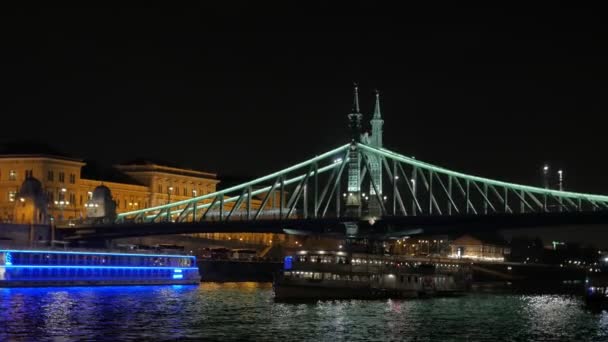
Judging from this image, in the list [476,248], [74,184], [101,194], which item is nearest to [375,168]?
[101,194]

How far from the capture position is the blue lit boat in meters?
86.8

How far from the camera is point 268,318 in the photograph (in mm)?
66625

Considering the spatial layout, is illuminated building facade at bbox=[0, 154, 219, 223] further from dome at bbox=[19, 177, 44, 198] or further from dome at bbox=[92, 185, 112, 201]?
dome at bbox=[92, 185, 112, 201]

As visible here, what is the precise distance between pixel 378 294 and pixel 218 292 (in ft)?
39.1

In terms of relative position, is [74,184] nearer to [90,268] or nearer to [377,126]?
[377,126]

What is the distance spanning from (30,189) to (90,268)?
136ft

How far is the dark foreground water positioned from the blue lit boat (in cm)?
268

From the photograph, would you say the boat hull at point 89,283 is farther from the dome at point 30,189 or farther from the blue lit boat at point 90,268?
the dome at point 30,189

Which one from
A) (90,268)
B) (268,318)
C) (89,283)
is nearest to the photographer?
(268,318)

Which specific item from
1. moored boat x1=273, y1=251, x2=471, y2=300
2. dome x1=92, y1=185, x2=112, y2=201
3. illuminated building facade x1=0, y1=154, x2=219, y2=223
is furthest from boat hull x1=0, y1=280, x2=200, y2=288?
dome x1=92, y1=185, x2=112, y2=201

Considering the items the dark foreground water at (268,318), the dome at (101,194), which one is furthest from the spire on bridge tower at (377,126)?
the dark foreground water at (268,318)

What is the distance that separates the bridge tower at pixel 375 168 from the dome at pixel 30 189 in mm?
33852

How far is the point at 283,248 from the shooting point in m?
152

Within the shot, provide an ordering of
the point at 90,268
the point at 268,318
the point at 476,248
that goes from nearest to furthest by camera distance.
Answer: the point at 268,318 → the point at 90,268 → the point at 476,248
